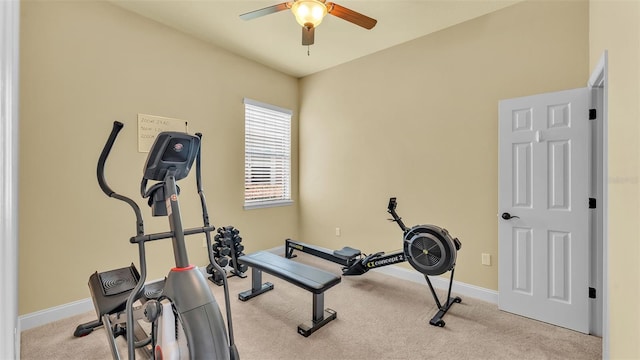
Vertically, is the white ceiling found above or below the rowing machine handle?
above

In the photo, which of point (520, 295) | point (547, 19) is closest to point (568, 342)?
point (520, 295)

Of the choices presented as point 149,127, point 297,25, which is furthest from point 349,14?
point 149,127

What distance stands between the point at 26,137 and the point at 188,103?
1.42 metres

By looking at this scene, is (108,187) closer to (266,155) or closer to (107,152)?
(107,152)

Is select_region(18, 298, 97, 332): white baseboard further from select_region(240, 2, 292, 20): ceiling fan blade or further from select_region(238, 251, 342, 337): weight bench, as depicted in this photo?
select_region(240, 2, 292, 20): ceiling fan blade

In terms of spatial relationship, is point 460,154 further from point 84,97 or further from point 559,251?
point 84,97

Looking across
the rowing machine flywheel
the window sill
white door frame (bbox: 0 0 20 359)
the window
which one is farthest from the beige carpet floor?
the window

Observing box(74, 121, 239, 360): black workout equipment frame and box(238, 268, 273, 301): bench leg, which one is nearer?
box(74, 121, 239, 360): black workout equipment frame

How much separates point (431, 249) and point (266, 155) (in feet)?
8.87

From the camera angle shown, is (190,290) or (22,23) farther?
(22,23)

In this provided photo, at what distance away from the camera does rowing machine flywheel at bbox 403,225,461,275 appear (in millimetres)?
2404

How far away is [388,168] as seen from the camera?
3.64 metres

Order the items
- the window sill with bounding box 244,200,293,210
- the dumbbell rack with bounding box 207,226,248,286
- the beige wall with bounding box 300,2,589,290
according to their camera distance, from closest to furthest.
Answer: the beige wall with bounding box 300,2,589,290, the dumbbell rack with bounding box 207,226,248,286, the window sill with bounding box 244,200,293,210
